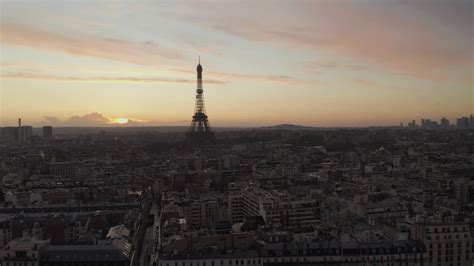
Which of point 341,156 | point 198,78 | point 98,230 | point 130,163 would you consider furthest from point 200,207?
point 198,78

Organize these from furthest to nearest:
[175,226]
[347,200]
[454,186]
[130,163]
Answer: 1. [130,163]
2. [454,186]
3. [347,200]
4. [175,226]

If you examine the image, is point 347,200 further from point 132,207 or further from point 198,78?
point 198,78

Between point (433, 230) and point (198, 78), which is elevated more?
point (198, 78)

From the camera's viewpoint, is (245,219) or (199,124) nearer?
(245,219)

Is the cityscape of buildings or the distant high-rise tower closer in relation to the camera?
the cityscape of buildings

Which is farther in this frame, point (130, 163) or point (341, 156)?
point (341, 156)

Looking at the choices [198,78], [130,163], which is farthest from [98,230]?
[198,78]

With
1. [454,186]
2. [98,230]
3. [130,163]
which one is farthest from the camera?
[130,163]

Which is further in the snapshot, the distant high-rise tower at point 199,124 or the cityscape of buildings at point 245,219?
the distant high-rise tower at point 199,124
